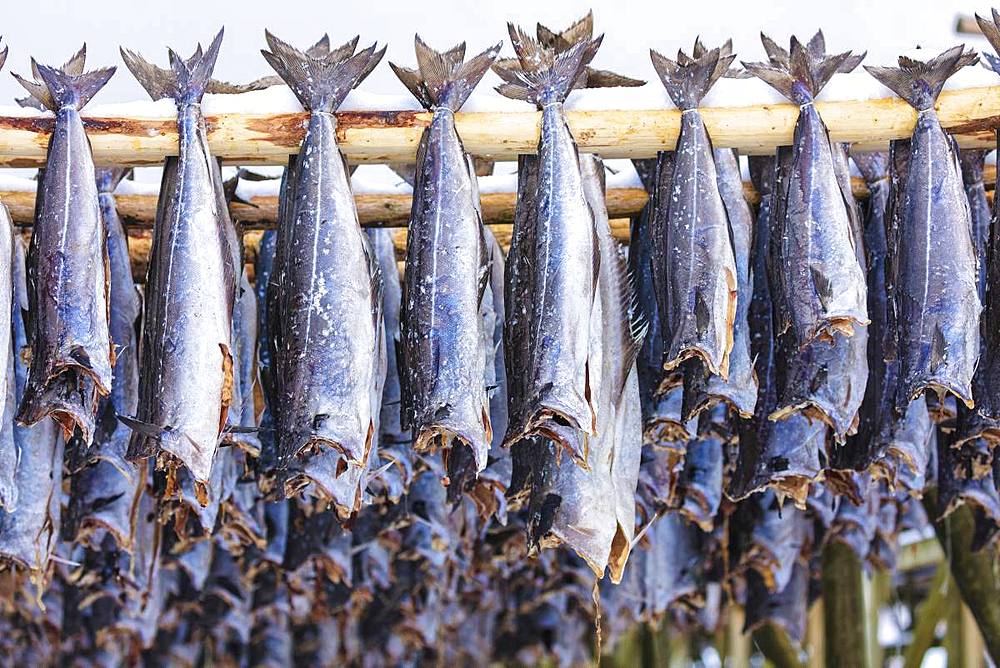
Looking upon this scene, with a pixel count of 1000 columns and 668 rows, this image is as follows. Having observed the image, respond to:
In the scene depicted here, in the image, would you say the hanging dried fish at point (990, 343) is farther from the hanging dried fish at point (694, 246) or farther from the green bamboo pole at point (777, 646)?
the green bamboo pole at point (777, 646)

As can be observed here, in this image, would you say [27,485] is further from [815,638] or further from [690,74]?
[815,638]

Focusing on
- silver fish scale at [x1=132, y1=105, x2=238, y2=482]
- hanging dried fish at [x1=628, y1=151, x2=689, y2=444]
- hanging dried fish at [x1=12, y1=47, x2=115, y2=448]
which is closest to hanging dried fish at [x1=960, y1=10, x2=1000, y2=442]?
hanging dried fish at [x1=628, y1=151, x2=689, y2=444]

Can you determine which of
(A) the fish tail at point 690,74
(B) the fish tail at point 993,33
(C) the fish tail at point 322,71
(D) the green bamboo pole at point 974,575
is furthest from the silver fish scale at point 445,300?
(D) the green bamboo pole at point 974,575

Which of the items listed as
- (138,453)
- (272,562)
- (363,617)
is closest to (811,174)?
(138,453)

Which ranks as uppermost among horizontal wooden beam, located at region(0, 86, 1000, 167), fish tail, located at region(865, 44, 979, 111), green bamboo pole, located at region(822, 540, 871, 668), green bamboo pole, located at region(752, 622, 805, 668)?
fish tail, located at region(865, 44, 979, 111)

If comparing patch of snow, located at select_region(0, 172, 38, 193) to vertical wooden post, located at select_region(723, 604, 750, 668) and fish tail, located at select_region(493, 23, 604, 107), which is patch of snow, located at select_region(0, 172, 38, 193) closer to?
fish tail, located at select_region(493, 23, 604, 107)

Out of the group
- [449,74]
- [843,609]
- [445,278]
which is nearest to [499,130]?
[449,74]
